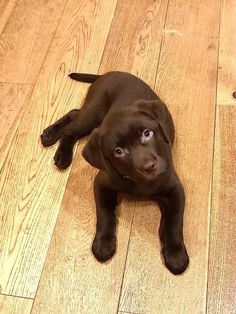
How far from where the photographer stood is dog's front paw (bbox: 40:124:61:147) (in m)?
1.92

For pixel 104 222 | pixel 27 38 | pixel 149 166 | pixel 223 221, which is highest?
pixel 149 166

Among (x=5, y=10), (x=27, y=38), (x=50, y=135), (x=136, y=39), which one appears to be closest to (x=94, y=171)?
(x=50, y=135)

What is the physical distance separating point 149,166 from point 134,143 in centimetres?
8

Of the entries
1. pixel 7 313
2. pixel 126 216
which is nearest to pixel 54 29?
pixel 126 216

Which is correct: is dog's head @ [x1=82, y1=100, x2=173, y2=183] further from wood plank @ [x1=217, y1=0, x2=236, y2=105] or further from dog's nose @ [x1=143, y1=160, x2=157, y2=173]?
wood plank @ [x1=217, y1=0, x2=236, y2=105]

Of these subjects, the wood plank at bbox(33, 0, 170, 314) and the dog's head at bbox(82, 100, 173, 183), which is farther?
the wood plank at bbox(33, 0, 170, 314)

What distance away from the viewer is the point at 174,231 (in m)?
1.56

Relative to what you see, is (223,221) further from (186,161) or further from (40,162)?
(40,162)

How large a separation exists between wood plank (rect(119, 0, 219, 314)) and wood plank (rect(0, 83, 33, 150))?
0.56 m

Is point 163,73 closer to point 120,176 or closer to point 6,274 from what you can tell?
point 120,176

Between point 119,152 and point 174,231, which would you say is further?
point 174,231

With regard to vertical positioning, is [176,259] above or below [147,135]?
below

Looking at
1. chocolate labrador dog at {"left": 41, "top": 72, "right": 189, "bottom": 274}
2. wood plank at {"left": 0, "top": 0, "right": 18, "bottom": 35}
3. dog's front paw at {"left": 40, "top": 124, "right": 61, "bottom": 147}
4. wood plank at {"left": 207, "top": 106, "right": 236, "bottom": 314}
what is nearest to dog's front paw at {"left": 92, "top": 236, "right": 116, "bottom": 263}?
chocolate labrador dog at {"left": 41, "top": 72, "right": 189, "bottom": 274}

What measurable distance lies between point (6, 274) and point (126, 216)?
43cm
